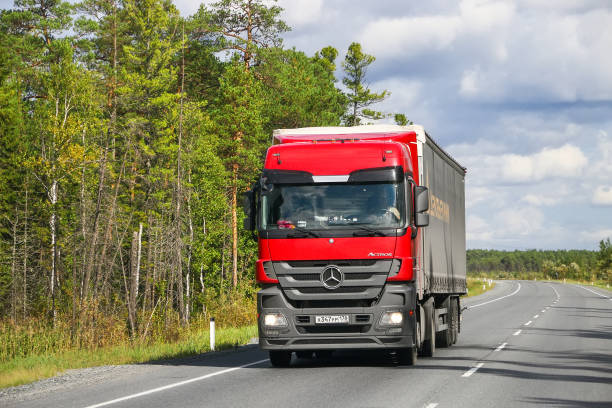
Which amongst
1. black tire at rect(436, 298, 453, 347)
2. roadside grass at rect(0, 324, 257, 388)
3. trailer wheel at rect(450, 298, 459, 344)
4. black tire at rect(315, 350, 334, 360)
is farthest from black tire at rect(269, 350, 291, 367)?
trailer wheel at rect(450, 298, 459, 344)

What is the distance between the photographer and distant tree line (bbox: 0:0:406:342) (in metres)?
38.4

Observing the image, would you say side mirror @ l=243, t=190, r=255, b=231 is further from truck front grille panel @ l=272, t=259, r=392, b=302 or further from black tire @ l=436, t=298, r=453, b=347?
black tire @ l=436, t=298, r=453, b=347

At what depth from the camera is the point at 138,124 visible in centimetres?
3781

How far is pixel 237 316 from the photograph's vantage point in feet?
87.3

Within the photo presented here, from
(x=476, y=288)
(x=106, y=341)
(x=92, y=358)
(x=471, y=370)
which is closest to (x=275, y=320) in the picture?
(x=471, y=370)

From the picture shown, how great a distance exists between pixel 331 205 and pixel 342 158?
2.82 feet

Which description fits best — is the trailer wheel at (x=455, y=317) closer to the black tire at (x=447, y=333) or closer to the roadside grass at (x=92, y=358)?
the black tire at (x=447, y=333)

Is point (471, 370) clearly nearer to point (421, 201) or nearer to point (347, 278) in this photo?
point (347, 278)

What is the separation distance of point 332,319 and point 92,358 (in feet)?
21.1

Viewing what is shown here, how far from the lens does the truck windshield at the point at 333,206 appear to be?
1270 centimetres

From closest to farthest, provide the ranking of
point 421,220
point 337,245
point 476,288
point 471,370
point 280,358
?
point 337,245
point 421,220
point 471,370
point 280,358
point 476,288

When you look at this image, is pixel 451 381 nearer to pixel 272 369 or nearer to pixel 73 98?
pixel 272 369

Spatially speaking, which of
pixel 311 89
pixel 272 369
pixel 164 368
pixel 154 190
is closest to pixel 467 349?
pixel 272 369

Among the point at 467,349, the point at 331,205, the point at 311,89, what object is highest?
the point at 311,89
